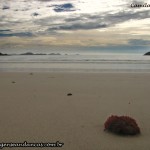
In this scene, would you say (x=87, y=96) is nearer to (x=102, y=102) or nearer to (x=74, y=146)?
(x=102, y=102)

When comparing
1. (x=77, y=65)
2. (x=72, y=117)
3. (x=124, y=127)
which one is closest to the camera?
(x=124, y=127)

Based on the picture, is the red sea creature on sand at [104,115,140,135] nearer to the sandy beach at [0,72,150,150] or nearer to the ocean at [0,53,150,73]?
the sandy beach at [0,72,150,150]

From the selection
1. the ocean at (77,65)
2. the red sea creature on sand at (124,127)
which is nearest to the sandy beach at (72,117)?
the red sea creature on sand at (124,127)

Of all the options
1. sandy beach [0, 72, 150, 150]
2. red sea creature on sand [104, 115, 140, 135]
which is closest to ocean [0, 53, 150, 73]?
sandy beach [0, 72, 150, 150]

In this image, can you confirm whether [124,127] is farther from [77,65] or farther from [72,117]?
[77,65]

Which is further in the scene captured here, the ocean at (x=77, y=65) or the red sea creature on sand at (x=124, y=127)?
the ocean at (x=77, y=65)

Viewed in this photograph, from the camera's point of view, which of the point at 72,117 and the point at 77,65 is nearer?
the point at 72,117

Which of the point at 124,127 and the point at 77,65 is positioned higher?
the point at 124,127

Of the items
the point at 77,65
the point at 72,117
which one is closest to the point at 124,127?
the point at 72,117

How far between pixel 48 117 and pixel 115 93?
4.22 meters

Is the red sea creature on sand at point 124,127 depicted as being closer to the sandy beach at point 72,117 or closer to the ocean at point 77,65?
the sandy beach at point 72,117

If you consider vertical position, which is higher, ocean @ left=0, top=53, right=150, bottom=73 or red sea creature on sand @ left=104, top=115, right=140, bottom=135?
red sea creature on sand @ left=104, top=115, right=140, bottom=135

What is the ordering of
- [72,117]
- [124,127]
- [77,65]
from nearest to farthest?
[124,127] → [72,117] → [77,65]

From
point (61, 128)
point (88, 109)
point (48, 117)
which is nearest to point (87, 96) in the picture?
point (88, 109)
